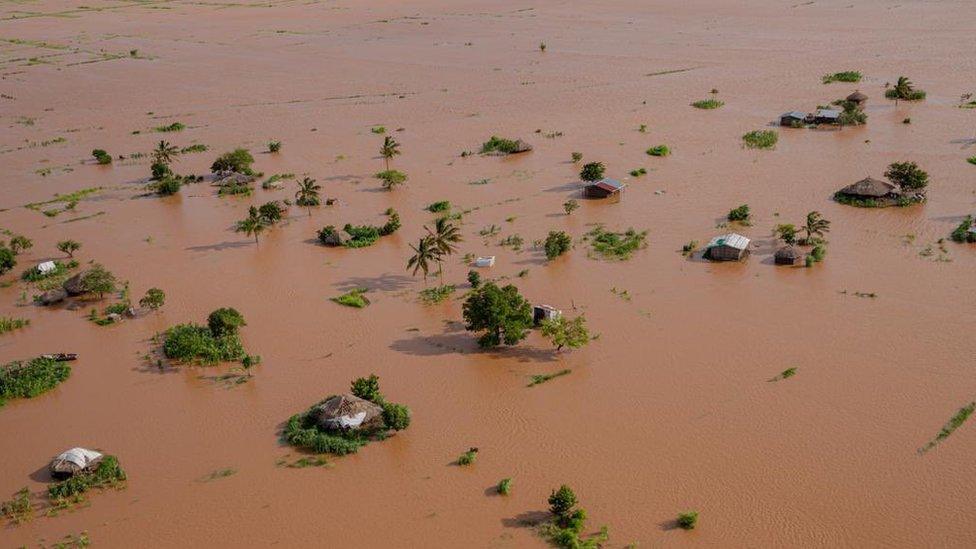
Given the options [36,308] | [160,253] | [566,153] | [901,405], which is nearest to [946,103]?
[566,153]

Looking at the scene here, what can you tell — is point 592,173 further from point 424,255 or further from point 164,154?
point 164,154

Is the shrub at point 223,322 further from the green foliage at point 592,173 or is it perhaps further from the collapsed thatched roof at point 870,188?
the collapsed thatched roof at point 870,188

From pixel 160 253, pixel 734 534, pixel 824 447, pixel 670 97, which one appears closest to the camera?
pixel 734 534

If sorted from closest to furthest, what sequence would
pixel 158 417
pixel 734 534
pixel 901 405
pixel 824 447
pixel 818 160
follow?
pixel 734 534 < pixel 824 447 < pixel 901 405 < pixel 158 417 < pixel 818 160

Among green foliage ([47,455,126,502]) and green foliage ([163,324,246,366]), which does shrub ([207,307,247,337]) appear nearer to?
green foliage ([163,324,246,366])


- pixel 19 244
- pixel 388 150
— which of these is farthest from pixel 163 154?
pixel 388 150

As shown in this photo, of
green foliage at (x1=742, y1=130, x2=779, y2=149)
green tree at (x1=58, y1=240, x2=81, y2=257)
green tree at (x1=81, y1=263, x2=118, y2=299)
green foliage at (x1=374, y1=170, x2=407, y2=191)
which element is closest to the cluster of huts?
green foliage at (x1=742, y1=130, x2=779, y2=149)

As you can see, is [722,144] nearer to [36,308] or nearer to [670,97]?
[670,97]

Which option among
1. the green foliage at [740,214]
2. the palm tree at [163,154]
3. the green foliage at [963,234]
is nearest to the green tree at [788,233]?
the green foliage at [740,214]
